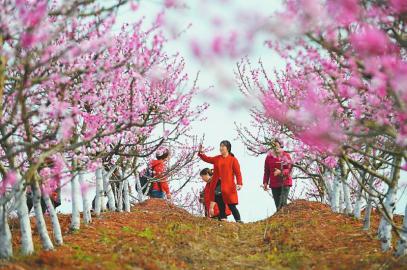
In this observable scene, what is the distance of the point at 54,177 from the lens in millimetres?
7402

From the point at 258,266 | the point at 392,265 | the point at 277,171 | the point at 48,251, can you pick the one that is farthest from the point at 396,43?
the point at 277,171

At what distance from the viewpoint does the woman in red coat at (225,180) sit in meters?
14.5

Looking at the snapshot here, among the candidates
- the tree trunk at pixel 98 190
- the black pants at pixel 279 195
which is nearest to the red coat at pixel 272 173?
the black pants at pixel 279 195

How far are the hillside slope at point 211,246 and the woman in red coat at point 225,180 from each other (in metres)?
0.97

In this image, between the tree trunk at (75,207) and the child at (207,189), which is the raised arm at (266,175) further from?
the tree trunk at (75,207)

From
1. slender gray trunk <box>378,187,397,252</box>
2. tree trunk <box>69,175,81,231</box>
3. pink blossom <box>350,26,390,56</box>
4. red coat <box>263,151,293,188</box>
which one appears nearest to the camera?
pink blossom <box>350,26,390,56</box>

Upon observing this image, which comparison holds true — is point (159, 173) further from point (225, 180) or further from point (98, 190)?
point (98, 190)

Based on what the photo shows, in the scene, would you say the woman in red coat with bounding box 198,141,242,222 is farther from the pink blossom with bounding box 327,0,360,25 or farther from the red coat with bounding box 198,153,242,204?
the pink blossom with bounding box 327,0,360,25

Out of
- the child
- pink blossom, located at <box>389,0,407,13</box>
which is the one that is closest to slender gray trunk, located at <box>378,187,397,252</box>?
pink blossom, located at <box>389,0,407,13</box>

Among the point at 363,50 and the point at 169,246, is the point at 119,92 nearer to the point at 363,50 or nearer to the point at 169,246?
the point at 169,246

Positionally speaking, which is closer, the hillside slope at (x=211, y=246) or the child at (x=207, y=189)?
the hillside slope at (x=211, y=246)

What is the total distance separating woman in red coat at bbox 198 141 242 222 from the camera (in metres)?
14.5

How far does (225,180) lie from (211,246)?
4358 millimetres

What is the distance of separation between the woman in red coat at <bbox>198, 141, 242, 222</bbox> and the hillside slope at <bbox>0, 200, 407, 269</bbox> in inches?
38.1
